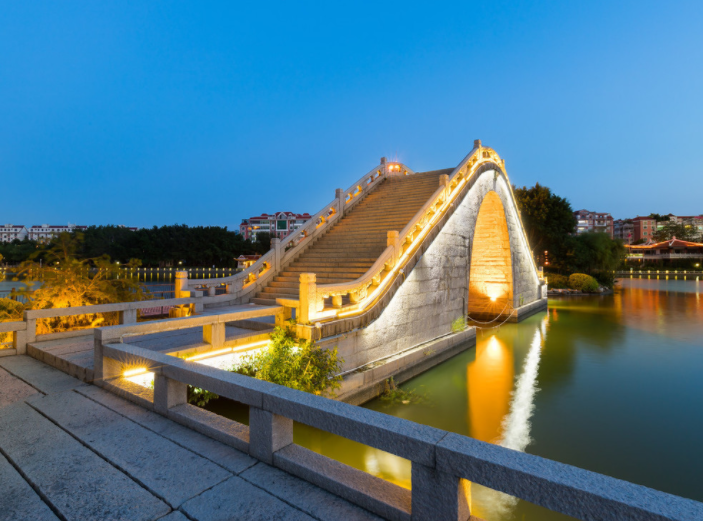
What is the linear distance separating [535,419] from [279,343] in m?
5.31

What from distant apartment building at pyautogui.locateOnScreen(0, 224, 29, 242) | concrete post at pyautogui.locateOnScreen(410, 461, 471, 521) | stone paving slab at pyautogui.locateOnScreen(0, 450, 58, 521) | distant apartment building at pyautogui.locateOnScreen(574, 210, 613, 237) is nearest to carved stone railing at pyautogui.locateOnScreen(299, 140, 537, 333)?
stone paving slab at pyautogui.locateOnScreen(0, 450, 58, 521)

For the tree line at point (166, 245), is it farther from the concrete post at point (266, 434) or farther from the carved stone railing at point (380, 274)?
the concrete post at point (266, 434)

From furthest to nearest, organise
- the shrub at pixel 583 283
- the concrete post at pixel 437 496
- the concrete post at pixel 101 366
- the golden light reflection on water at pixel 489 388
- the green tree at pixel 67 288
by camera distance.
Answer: the shrub at pixel 583 283
the green tree at pixel 67 288
the golden light reflection on water at pixel 489 388
the concrete post at pixel 101 366
the concrete post at pixel 437 496

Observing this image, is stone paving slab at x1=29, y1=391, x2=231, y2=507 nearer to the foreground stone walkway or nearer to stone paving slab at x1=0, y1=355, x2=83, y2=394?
the foreground stone walkway

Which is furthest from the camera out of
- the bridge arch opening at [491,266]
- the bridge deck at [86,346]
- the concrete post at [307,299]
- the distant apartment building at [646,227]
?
the distant apartment building at [646,227]

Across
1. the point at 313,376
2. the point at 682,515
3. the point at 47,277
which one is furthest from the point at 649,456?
the point at 47,277

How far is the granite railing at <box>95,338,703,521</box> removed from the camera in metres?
1.61

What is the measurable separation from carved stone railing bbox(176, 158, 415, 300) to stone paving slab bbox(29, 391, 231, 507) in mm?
5266

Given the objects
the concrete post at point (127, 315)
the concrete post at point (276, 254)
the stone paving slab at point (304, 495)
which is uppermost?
the concrete post at point (276, 254)

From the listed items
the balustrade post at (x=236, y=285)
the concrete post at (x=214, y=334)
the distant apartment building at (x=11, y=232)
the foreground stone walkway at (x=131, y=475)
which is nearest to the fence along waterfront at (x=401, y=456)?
the foreground stone walkway at (x=131, y=475)

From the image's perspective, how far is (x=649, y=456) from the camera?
605 cm

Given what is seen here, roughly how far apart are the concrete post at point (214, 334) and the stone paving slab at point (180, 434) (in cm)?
173

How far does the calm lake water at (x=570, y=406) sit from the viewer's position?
5.68m

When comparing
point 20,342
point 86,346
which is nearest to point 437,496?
point 86,346
